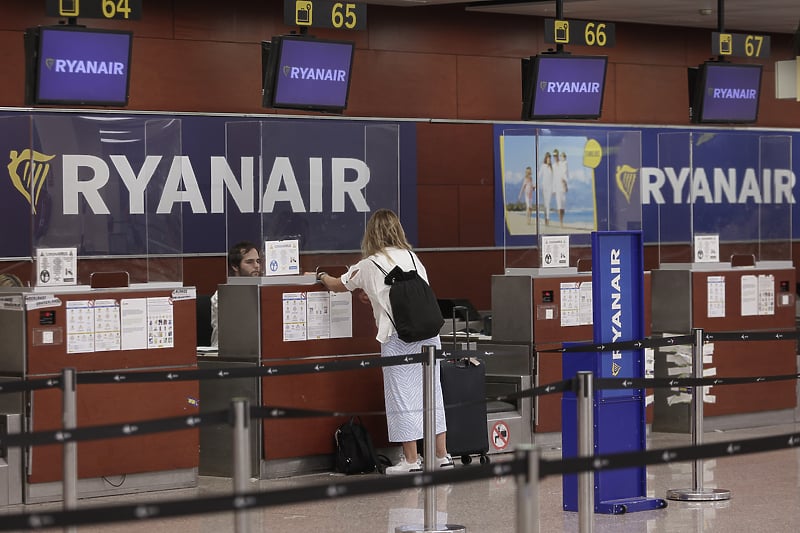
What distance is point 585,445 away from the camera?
5.29 metres

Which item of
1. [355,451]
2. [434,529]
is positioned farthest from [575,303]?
[434,529]

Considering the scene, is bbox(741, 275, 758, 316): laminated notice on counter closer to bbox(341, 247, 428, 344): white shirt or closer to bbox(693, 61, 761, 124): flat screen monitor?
bbox(693, 61, 761, 124): flat screen monitor

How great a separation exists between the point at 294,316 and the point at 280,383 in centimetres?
38

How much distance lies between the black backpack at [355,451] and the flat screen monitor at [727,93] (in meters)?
4.02

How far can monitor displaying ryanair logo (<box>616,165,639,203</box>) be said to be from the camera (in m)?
9.29

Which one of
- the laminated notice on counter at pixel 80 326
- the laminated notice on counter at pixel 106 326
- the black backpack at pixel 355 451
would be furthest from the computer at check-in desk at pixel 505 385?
the laminated notice on counter at pixel 80 326

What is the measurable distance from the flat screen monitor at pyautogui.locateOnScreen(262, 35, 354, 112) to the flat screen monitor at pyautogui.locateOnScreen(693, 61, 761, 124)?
2981 millimetres

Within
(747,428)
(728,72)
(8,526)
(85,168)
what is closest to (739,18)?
(728,72)

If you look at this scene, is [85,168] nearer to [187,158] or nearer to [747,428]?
[187,158]

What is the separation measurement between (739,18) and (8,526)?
9.89 metres

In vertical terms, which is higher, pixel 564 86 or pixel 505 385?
pixel 564 86

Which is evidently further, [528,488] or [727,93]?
[727,93]

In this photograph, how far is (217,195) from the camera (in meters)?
10.1

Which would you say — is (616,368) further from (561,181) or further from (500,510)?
(561,181)
